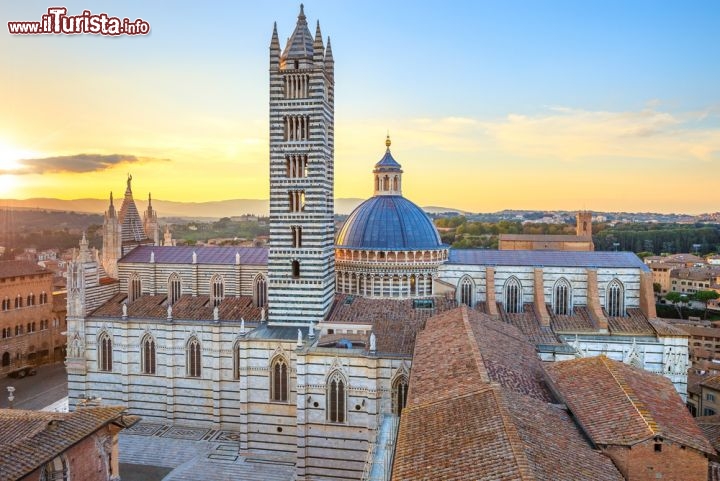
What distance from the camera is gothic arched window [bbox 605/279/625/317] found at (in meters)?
33.5

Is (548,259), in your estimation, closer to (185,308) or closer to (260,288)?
(260,288)

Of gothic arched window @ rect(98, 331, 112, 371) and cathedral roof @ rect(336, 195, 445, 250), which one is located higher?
cathedral roof @ rect(336, 195, 445, 250)

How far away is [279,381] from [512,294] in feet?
49.0

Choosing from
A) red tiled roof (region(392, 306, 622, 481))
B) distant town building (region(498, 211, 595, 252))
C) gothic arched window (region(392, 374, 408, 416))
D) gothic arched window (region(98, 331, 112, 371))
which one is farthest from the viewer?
distant town building (region(498, 211, 595, 252))

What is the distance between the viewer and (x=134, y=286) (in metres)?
38.0

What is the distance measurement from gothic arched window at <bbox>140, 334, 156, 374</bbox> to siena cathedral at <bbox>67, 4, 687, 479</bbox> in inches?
5.4

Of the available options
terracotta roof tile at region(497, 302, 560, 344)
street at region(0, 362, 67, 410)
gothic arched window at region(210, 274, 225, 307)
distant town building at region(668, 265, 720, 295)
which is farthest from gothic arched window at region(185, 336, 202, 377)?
distant town building at region(668, 265, 720, 295)

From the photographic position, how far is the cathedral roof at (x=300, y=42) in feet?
99.2

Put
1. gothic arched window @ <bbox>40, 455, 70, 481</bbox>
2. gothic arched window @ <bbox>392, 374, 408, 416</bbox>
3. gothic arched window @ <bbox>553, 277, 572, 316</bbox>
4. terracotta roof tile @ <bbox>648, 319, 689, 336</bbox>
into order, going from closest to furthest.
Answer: gothic arched window @ <bbox>40, 455, 70, 481</bbox>, gothic arched window @ <bbox>392, 374, 408, 416</bbox>, terracotta roof tile @ <bbox>648, 319, 689, 336</bbox>, gothic arched window @ <bbox>553, 277, 572, 316</bbox>

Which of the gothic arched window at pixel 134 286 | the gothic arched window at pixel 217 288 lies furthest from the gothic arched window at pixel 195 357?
the gothic arched window at pixel 134 286

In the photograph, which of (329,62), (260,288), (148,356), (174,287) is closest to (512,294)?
(260,288)

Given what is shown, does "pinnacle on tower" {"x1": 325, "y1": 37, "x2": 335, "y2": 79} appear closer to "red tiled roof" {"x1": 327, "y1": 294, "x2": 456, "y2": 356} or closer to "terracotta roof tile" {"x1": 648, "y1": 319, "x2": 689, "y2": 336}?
"red tiled roof" {"x1": 327, "y1": 294, "x2": 456, "y2": 356}

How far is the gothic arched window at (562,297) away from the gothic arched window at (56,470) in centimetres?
2678

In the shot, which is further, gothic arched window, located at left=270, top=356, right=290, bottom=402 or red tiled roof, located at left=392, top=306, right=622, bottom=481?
gothic arched window, located at left=270, top=356, right=290, bottom=402
